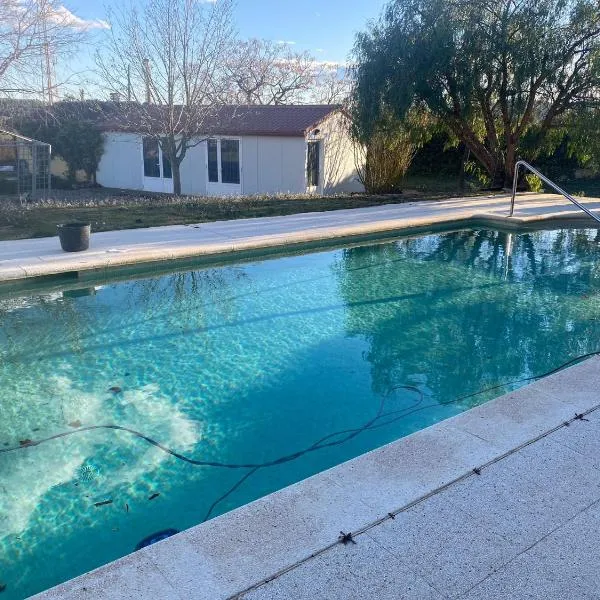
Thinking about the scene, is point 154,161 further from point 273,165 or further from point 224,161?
point 273,165

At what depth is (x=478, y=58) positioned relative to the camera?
15352mm

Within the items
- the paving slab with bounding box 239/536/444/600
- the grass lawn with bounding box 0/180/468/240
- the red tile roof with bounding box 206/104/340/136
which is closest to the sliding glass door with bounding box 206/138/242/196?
the red tile roof with bounding box 206/104/340/136

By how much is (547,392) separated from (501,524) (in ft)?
5.88

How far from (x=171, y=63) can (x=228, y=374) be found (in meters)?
12.2

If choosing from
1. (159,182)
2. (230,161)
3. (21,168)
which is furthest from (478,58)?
(21,168)

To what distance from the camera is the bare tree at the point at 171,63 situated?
50.0 ft

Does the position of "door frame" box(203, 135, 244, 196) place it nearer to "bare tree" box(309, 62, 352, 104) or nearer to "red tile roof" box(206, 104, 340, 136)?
"red tile roof" box(206, 104, 340, 136)

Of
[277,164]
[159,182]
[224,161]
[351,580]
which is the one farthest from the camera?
[159,182]

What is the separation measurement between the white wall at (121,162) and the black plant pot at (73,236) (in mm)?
12094

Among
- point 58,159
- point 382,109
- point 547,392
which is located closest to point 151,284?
point 547,392

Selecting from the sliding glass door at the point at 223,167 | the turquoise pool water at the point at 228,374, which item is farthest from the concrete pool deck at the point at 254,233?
the sliding glass door at the point at 223,167

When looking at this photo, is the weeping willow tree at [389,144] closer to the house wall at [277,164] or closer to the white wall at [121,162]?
the house wall at [277,164]

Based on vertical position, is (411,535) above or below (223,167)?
below

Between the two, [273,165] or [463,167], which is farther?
[463,167]
